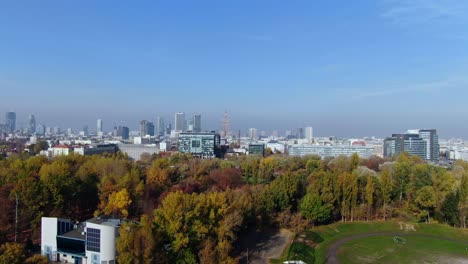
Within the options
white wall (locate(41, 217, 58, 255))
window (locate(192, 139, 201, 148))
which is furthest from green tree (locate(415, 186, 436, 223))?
window (locate(192, 139, 201, 148))

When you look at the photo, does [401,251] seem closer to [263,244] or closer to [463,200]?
[263,244]

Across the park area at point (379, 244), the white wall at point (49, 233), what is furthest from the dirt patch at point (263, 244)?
the white wall at point (49, 233)

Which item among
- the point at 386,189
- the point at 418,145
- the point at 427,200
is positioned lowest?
the point at 427,200

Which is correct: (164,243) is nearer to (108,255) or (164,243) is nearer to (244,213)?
(108,255)

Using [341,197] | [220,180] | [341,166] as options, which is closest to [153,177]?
[220,180]

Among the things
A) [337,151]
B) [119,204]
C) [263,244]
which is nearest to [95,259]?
[119,204]

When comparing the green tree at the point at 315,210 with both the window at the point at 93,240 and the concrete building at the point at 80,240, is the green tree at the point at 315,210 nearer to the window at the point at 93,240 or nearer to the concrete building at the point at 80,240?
the concrete building at the point at 80,240

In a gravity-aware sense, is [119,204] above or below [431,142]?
below
